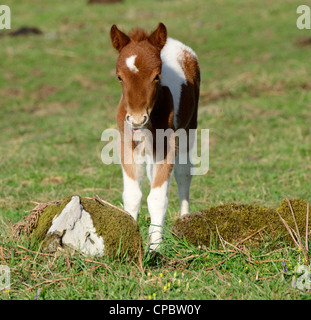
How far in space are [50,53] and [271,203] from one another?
499 inches

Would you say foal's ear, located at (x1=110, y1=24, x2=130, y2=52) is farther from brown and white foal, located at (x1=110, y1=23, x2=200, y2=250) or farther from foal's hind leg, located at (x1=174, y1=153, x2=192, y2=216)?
foal's hind leg, located at (x1=174, y1=153, x2=192, y2=216)

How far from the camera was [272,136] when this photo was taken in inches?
399

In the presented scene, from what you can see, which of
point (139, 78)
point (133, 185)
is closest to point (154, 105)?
point (139, 78)

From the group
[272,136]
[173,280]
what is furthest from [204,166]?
[173,280]

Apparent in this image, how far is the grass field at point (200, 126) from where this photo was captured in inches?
158

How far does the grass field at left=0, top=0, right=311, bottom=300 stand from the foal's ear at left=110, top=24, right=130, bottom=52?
171cm

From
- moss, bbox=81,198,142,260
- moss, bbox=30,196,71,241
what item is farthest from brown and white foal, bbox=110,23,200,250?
moss, bbox=30,196,71,241

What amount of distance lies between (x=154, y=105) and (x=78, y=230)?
1.47 m

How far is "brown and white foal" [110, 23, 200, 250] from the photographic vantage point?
14.9 ft

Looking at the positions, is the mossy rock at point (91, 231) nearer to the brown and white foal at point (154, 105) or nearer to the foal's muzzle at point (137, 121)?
the brown and white foal at point (154, 105)

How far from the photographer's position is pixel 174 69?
5.84 m
